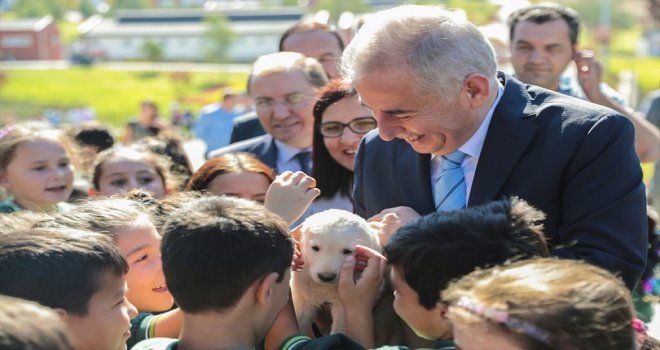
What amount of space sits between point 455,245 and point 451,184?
73 centimetres

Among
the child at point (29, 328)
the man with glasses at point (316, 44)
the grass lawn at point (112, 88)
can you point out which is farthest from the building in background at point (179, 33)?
the child at point (29, 328)

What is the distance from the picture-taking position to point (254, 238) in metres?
2.46

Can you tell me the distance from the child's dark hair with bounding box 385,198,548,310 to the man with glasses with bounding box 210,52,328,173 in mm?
2587

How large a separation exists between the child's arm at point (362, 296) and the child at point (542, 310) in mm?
540

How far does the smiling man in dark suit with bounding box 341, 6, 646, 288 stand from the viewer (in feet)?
9.23

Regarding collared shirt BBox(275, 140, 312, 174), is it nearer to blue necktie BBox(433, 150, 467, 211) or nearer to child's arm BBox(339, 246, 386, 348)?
blue necktie BBox(433, 150, 467, 211)

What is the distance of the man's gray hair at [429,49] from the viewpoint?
295cm

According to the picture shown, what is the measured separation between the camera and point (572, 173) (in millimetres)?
2857

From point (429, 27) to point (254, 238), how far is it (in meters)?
0.99

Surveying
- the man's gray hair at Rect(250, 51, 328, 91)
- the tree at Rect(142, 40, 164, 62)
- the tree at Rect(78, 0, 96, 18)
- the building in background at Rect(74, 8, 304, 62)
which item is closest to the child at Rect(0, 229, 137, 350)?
the man's gray hair at Rect(250, 51, 328, 91)

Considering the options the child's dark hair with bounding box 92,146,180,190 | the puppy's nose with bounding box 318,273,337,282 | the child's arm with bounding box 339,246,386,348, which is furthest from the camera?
the child's dark hair with bounding box 92,146,180,190

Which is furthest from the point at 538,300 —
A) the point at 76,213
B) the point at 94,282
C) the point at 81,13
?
the point at 81,13

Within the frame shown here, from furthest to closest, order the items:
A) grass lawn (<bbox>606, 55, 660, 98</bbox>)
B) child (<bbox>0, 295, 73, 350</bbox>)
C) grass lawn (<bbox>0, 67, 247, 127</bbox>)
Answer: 1. grass lawn (<bbox>0, 67, 247, 127</bbox>)
2. grass lawn (<bbox>606, 55, 660, 98</bbox>)
3. child (<bbox>0, 295, 73, 350</bbox>)

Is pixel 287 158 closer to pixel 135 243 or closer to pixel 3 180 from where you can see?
→ pixel 3 180
